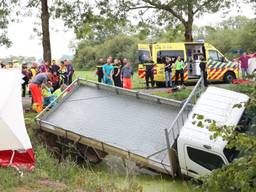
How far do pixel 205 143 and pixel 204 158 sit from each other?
0.40 m

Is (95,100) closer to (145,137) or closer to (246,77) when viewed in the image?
(145,137)

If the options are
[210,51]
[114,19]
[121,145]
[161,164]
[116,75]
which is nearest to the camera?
[161,164]

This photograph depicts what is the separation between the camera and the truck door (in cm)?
1202

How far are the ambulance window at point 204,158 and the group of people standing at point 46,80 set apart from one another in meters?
6.44

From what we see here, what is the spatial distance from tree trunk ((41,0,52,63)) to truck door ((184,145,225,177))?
9.65 metres

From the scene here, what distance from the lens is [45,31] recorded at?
20.2 meters

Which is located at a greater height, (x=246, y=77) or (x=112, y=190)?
(x=246, y=77)

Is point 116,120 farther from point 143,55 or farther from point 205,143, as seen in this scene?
point 143,55

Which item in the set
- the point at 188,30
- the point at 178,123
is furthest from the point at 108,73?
the point at 188,30

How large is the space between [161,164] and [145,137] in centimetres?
156

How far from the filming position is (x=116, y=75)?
20750mm

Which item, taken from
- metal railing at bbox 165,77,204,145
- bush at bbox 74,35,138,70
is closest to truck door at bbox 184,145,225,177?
metal railing at bbox 165,77,204,145

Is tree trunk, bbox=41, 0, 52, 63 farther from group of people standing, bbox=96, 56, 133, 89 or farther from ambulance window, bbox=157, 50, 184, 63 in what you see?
ambulance window, bbox=157, 50, 184, 63

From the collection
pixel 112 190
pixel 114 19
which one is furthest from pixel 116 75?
pixel 112 190
